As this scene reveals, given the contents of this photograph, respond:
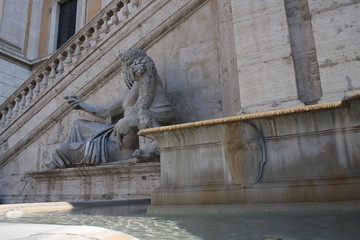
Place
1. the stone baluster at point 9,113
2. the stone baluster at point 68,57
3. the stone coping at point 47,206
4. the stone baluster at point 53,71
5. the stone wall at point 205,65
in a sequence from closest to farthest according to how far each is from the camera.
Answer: the stone coping at point 47,206, the stone wall at point 205,65, the stone baluster at point 68,57, the stone baluster at point 53,71, the stone baluster at point 9,113

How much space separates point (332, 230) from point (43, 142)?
6313 mm

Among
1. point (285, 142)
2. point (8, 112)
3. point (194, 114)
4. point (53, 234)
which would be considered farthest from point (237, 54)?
point (8, 112)

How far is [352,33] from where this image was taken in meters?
3.99

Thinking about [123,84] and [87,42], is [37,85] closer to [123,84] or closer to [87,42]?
[87,42]

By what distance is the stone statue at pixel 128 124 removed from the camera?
4.86 m

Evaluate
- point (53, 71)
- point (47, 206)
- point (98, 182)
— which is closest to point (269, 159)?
point (47, 206)

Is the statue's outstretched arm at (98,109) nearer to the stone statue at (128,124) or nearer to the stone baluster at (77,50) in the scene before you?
the stone statue at (128,124)

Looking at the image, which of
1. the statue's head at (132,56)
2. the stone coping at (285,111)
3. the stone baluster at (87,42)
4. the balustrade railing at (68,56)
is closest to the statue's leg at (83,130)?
the statue's head at (132,56)

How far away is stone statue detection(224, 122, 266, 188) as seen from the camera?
2588 mm

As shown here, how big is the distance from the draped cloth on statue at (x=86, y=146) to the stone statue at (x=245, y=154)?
290 cm

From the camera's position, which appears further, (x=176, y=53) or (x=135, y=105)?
(x=176, y=53)

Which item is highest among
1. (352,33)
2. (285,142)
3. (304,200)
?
(352,33)


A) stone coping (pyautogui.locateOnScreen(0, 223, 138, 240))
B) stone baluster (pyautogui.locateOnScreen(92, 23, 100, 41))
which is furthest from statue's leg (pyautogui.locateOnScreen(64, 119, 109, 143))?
stone coping (pyautogui.locateOnScreen(0, 223, 138, 240))

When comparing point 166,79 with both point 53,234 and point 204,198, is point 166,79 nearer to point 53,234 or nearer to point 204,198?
point 204,198
